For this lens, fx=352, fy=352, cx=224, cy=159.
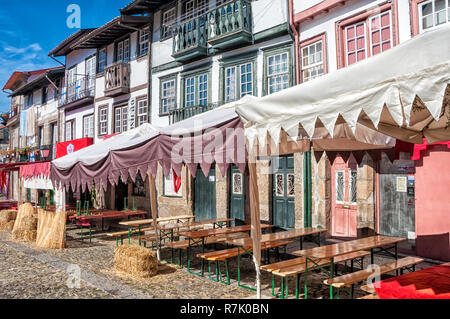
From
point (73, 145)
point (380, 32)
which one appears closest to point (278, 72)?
point (380, 32)

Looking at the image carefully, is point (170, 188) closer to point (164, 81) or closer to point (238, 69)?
point (164, 81)

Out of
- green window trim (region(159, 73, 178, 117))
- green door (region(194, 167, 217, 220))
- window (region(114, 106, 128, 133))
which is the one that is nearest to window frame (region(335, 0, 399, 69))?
green door (region(194, 167, 217, 220))

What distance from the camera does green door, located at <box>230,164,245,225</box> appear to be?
1233cm

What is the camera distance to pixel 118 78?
1773 centimetres

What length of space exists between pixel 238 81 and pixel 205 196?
4.53 metres

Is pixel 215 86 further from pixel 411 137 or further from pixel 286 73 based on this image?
pixel 411 137

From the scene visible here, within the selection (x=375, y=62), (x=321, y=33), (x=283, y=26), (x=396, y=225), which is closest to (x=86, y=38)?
(x=283, y=26)

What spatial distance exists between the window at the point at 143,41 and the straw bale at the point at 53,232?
9.94m

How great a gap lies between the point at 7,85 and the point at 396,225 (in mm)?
38216

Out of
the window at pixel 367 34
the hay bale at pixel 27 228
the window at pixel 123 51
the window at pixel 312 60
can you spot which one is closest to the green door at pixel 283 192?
the window at pixel 312 60

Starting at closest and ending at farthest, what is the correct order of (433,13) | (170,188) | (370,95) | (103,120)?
(370,95) → (433,13) → (170,188) → (103,120)

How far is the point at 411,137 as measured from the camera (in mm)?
5066

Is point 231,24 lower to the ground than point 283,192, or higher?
higher

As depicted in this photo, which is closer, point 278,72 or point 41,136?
point 278,72
